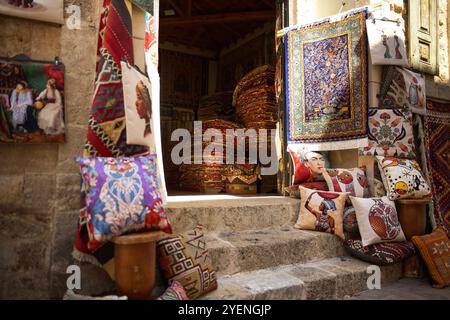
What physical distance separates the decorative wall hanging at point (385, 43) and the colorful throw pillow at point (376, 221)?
152cm

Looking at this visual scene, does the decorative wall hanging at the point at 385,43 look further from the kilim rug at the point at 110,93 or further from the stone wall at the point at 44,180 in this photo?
the stone wall at the point at 44,180

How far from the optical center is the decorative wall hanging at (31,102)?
2121 millimetres

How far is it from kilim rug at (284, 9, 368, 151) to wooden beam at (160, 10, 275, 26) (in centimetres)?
213

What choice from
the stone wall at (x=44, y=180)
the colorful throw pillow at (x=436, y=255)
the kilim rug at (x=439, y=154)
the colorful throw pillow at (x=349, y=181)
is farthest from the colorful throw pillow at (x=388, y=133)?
the stone wall at (x=44, y=180)

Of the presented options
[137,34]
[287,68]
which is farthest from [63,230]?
[287,68]

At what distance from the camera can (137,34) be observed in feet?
8.23

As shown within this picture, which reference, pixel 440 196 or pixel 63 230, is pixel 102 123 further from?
pixel 440 196

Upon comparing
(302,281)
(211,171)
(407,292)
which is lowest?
(407,292)

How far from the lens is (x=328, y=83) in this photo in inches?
148

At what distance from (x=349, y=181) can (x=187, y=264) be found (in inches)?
79.8

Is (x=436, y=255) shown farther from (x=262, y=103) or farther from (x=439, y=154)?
(x=262, y=103)

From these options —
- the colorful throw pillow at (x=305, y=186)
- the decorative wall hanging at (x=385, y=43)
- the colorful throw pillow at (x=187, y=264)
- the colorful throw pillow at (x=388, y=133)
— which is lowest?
the colorful throw pillow at (x=187, y=264)

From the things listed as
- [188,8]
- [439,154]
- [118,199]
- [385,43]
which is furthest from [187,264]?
[188,8]

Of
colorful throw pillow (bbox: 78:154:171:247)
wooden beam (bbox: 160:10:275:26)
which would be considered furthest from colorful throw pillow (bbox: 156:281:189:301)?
wooden beam (bbox: 160:10:275:26)
